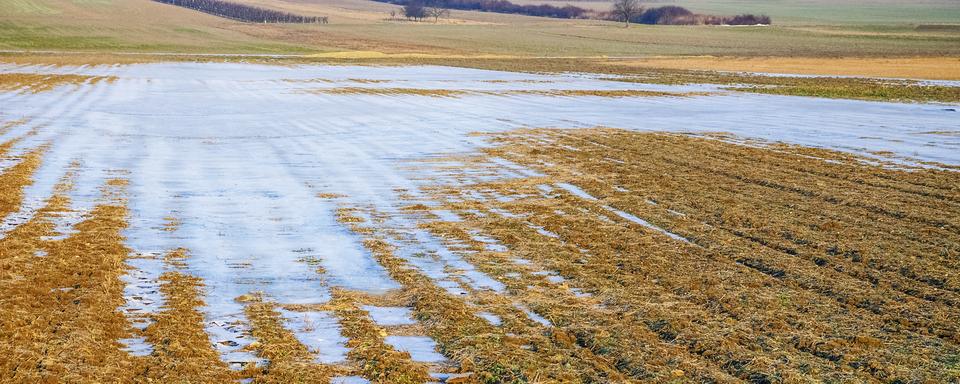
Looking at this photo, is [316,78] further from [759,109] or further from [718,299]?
[718,299]

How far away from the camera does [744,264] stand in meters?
9.45

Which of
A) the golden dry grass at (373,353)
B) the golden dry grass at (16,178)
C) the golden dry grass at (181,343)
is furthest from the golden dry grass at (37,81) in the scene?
the golden dry grass at (373,353)

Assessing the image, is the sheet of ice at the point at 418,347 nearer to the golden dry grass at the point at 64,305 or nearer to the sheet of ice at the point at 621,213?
the golden dry grass at the point at 64,305

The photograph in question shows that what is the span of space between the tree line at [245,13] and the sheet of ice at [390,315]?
130645 millimetres

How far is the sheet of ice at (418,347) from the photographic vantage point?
22.1 feet

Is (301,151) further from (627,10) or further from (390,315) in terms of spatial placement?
(627,10)

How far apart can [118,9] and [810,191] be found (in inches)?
4659

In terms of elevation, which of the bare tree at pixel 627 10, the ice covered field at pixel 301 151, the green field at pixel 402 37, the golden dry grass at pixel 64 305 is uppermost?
the bare tree at pixel 627 10

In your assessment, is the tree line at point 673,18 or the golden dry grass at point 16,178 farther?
the tree line at point 673,18

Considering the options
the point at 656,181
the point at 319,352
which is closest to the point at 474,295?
the point at 319,352

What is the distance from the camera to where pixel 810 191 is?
1384 cm

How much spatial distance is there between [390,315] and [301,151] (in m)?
11.1

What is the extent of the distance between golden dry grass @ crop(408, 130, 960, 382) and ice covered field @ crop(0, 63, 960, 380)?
0.77 meters

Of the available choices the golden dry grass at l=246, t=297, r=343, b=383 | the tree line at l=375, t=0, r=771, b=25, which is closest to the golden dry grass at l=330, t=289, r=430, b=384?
the golden dry grass at l=246, t=297, r=343, b=383
